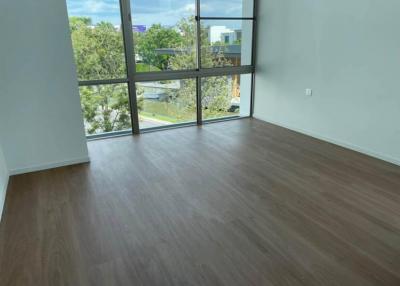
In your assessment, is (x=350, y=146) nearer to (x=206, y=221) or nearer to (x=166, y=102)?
(x=206, y=221)

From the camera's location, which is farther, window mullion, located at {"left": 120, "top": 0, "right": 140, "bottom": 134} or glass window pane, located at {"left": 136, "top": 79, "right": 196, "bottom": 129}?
glass window pane, located at {"left": 136, "top": 79, "right": 196, "bottom": 129}

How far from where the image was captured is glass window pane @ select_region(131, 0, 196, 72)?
4.46 metres

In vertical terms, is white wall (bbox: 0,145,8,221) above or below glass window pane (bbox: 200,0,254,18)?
below

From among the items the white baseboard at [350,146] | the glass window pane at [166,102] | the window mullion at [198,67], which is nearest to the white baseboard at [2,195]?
the glass window pane at [166,102]

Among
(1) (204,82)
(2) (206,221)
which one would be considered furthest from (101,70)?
(2) (206,221)

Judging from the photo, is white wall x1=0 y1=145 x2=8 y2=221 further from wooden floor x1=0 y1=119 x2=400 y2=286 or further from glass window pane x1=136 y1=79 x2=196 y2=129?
glass window pane x1=136 y1=79 x2=196 y2=129

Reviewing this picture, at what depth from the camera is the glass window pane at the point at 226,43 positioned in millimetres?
5062

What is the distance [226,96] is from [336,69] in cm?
209

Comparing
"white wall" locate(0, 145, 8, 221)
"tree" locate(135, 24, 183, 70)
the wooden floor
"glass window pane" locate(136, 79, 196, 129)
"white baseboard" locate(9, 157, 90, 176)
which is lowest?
the wooden floor

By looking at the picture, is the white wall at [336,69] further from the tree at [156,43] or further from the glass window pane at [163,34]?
the tree at [156,43]

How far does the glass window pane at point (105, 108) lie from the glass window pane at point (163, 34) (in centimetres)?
51

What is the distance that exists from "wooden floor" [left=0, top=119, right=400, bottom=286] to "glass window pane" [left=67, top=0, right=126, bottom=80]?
1.30 m

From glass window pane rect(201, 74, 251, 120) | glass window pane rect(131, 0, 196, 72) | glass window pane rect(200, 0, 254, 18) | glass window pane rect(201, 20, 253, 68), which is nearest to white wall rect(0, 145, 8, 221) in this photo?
glass window pane rect(131, 0, 196, 72)

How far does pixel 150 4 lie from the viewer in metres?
4.44
